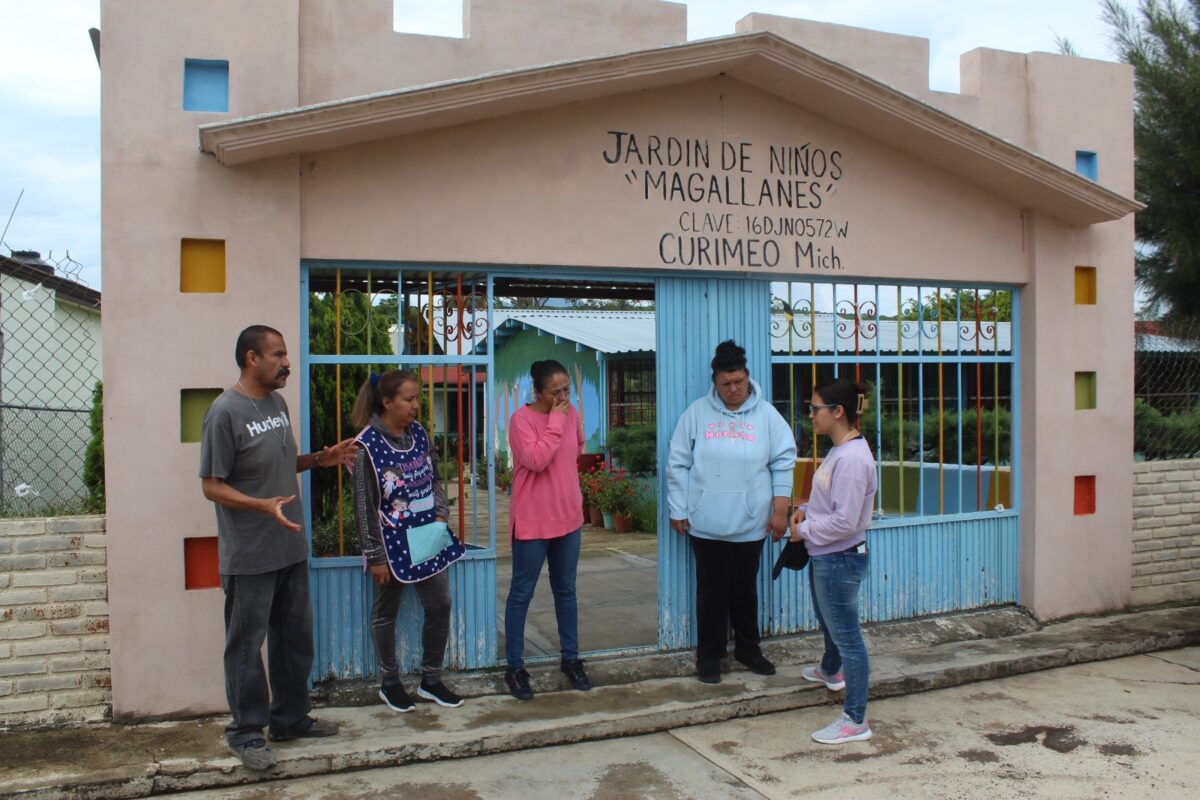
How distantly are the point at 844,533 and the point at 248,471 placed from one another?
2.70 metres

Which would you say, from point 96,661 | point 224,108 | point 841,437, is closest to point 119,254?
point 224,108

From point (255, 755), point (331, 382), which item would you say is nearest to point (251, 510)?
point (255, 755)

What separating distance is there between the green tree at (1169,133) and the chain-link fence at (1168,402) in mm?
611

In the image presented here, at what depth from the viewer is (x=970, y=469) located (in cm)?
774

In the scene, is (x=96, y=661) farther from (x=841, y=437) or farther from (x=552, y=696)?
(x=841, y=437)

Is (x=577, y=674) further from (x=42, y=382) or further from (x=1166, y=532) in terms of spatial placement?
(x=1166, y=532)

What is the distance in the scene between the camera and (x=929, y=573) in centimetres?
682

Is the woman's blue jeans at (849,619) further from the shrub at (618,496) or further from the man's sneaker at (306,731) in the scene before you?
the shrub at (618,496)

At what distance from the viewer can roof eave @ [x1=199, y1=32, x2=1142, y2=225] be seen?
4816 millimetres

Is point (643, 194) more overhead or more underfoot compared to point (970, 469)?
more overhead

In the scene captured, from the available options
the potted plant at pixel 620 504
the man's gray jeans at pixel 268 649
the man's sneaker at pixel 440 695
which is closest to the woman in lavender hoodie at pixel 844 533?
the man's sneaker at pixel 440 695

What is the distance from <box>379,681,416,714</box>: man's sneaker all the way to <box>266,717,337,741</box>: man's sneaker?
341mm

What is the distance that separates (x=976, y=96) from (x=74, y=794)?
21.1 feet

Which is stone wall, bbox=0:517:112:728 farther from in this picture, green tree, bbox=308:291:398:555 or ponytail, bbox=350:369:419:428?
green tree, bbox=308:291:398:555
